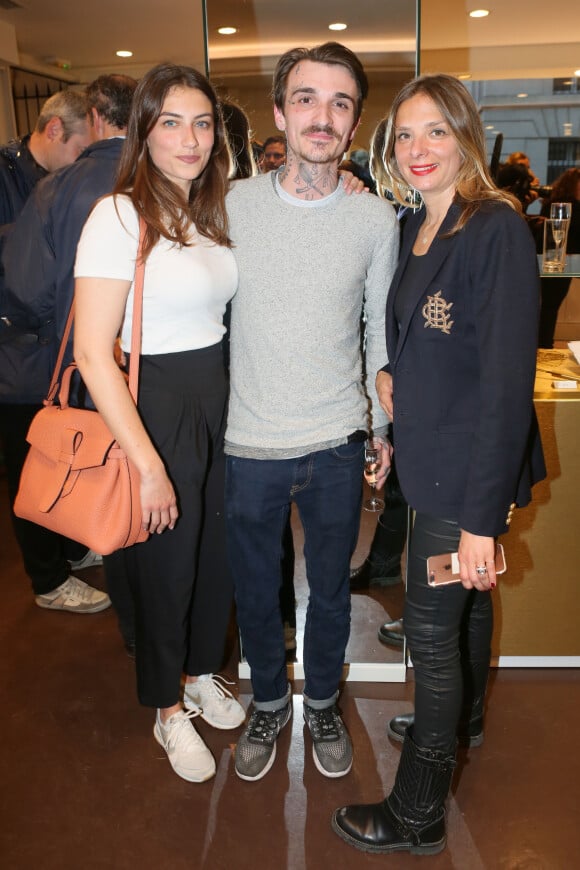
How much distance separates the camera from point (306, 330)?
163 centimetres

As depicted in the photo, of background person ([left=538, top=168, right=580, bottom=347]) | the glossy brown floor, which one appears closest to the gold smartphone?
the glossy brown floor

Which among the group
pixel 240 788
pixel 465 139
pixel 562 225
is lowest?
pixel 240 788

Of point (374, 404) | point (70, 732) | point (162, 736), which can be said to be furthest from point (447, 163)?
point (70, 732)

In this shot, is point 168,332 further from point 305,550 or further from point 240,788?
point 240,788

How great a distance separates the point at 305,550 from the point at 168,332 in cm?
65

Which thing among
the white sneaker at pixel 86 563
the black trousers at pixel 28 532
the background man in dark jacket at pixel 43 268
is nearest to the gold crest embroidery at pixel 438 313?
the background man in dark jacket at pixel 43 268

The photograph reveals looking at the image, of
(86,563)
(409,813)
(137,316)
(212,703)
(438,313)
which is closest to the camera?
(438,313)

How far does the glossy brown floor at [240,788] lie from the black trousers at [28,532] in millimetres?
422

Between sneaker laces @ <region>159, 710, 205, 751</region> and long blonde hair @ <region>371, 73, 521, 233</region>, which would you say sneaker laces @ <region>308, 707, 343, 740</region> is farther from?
long blonde hair @ <region>371, 73, 521, 233</region>

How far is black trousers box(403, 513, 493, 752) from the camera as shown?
1.47 m

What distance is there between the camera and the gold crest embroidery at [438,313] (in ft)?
4.54

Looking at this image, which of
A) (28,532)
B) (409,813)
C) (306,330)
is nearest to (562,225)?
(306,330)

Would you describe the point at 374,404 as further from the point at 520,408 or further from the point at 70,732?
the point at 70,732

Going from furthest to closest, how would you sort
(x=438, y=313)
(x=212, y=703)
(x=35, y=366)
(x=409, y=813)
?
(x=35, y=366) → (x=212, y=703) → (x=409, y=813) → (x=438, y=313)
